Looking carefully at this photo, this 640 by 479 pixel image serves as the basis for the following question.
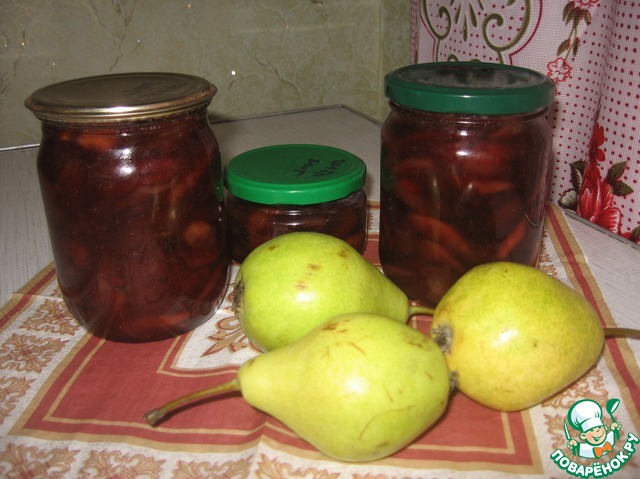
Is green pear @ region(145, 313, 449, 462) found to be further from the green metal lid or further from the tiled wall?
the tiled wall

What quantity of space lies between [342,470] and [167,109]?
365 mm

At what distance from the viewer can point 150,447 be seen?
52 centimetres

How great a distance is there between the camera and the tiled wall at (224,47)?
1.21 meters

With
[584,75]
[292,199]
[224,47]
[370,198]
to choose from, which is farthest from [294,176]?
[224,47]

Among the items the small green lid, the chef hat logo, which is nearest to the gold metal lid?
the small green lid

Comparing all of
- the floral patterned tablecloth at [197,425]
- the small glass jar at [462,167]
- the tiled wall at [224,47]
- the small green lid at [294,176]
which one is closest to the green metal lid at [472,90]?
the small glass jar at [462,167]

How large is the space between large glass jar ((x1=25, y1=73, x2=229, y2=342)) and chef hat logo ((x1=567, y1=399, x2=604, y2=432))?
397 mm

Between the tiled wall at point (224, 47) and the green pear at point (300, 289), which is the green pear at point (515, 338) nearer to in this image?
the green pear at point (300, 289)

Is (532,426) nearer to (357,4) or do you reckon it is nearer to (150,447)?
(150,447)

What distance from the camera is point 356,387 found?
0.45 metres

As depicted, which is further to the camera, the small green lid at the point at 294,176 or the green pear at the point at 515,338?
the small green lid at the point at 294,176

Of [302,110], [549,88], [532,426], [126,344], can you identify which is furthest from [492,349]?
[302,110]

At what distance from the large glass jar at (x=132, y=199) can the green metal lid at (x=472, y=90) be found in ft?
0.68

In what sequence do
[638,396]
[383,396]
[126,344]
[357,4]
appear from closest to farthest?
1. [383,396]
2. [638,396]
3. [126,344]
4. [357,4]
